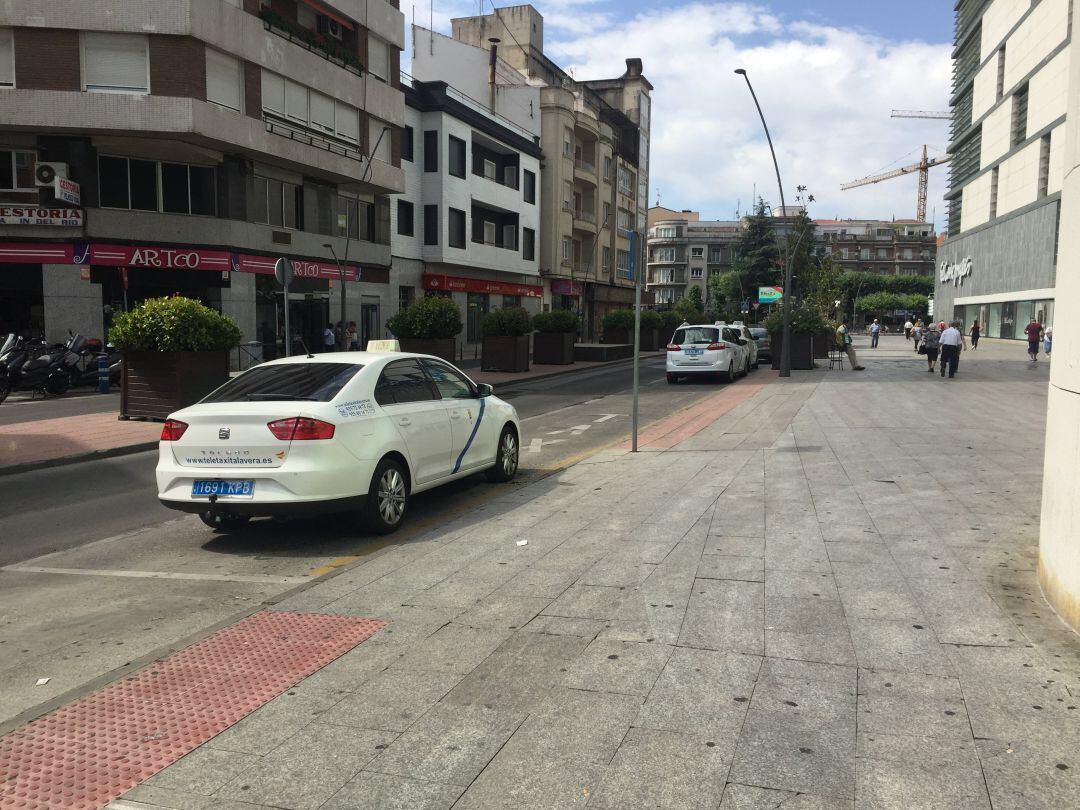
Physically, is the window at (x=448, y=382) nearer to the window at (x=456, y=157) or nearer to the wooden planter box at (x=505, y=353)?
the wooden planter box at (x=505, y=353)

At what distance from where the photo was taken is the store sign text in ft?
78.2

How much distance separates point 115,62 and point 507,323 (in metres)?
13.3

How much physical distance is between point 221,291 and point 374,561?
903 inches

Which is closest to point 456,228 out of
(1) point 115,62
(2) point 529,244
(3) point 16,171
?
(2) point 529,244

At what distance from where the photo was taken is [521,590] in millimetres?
5273

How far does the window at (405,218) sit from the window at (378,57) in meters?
5.36

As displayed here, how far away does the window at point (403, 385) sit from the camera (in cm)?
735

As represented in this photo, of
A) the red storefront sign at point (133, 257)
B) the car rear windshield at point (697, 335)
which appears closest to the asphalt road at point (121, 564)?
the car rear windshield at point (697, 335)

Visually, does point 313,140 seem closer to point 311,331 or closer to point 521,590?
point 311,331

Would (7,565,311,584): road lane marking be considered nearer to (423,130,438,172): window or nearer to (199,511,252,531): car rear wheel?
(199,511,252,531): car rear wheel

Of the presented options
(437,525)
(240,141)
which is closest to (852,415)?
(437,525)

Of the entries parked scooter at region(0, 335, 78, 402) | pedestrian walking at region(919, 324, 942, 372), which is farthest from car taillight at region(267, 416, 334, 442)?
pedestrian walking at region(919, 324, 942, 372)

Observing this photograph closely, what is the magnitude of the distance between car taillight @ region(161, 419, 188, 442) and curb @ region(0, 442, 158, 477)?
4895 millimetres

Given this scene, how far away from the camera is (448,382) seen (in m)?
8.51
